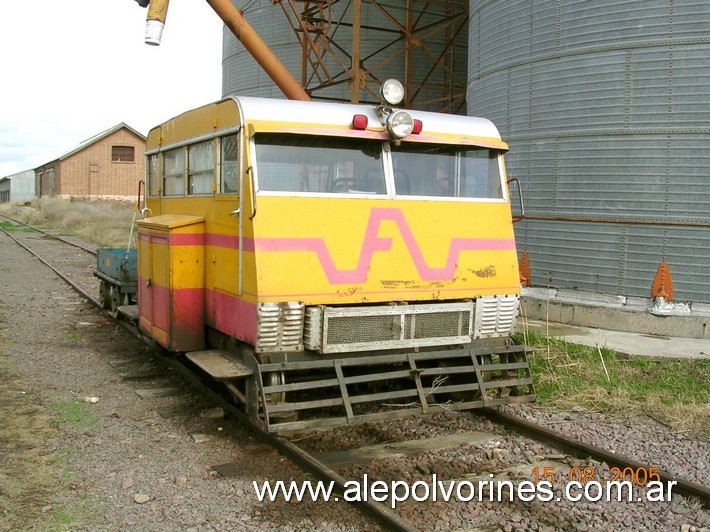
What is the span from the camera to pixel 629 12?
10.5 m

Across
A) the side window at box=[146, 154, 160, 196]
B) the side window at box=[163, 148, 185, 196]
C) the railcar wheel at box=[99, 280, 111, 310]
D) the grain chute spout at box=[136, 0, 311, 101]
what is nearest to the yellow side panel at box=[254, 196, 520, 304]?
the side window at box=[163, 148, 185, 196]

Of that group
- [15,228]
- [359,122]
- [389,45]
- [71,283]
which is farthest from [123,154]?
[359,122]

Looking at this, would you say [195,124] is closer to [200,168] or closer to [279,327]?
[200,168]

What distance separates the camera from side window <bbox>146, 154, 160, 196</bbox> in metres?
8.71

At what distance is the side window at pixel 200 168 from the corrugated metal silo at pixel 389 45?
34.1 feet

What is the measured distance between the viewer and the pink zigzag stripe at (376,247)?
5.86 m

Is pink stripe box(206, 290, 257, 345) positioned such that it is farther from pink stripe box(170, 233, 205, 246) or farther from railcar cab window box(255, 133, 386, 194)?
railcar cab window box(255, 133, 386, 194)

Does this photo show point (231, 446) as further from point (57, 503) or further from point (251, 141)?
point (251, 141)

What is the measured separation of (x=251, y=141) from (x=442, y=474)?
10.0 ft

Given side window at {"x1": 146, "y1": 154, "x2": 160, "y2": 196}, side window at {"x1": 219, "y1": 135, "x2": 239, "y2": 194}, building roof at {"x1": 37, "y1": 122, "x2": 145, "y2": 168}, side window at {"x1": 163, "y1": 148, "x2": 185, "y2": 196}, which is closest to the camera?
side window at {"x1": 219, "y1": 135, "x2": 239, "y2": 194}

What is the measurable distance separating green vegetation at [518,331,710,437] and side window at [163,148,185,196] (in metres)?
4.19

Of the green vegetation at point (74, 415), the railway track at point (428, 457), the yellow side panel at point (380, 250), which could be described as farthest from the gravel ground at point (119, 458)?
the yellow side panel at point (380, 250)

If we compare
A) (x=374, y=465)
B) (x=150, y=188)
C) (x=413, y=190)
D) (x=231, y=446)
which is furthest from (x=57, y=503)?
(x=150, y=188)

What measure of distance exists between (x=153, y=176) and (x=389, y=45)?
10261 millimetres
